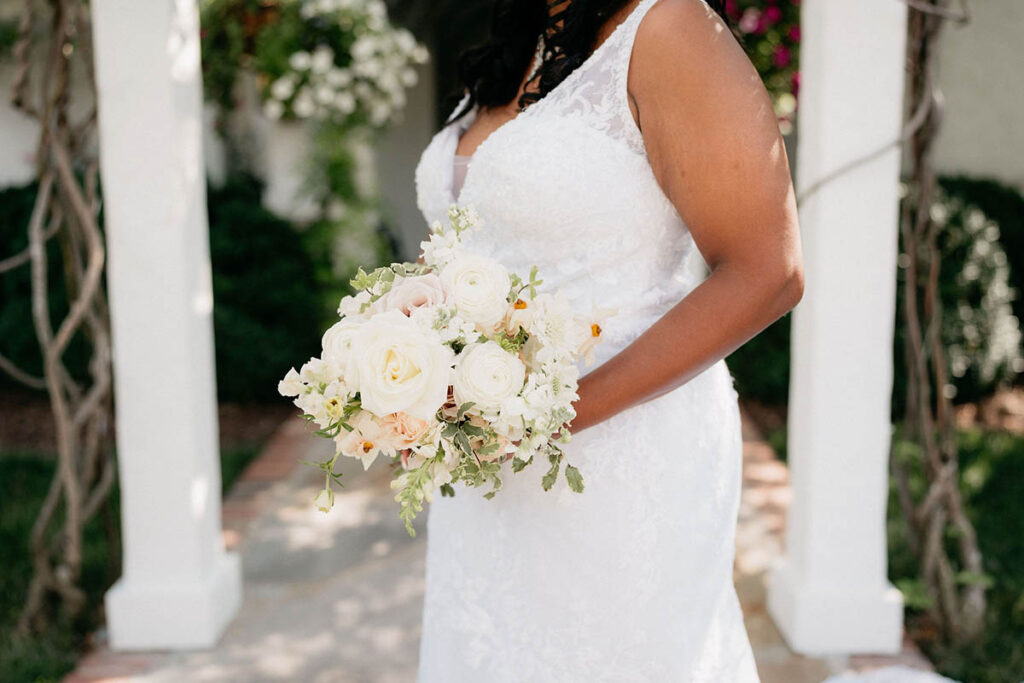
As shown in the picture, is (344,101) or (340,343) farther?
(344,101)

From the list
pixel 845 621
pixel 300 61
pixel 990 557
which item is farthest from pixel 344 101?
pixel 845 621

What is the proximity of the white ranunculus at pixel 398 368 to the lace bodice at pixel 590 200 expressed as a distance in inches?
15.1

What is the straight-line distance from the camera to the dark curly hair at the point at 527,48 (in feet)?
5.42

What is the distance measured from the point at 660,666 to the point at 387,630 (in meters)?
2.04

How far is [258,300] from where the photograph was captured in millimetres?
6652

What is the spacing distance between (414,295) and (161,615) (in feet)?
7.61

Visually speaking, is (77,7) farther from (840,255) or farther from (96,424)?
(840,255)

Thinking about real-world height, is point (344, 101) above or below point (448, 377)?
above

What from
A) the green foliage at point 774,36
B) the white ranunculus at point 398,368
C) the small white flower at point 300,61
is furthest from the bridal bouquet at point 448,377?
the small white flower at point 300,61

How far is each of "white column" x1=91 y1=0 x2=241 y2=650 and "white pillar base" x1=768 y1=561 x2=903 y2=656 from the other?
189 cm

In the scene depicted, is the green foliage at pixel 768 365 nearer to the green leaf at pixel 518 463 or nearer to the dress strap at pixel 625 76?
the dress strap at pixel 625 76

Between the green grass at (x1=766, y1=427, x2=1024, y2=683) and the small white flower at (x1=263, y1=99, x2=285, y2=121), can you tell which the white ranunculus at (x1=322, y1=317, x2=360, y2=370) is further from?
the small white flower at (x1=263, y1=99, x2=285, y2=121)

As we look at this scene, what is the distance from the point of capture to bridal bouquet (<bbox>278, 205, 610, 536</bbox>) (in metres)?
1.31

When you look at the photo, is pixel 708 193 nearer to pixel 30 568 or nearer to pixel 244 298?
pixel 30 568
